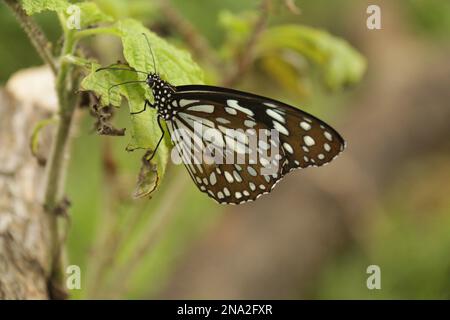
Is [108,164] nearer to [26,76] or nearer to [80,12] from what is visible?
[26,76]

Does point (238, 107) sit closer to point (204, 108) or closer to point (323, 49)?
point (204, 108)

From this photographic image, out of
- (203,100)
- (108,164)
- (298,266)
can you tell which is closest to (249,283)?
(298,266)

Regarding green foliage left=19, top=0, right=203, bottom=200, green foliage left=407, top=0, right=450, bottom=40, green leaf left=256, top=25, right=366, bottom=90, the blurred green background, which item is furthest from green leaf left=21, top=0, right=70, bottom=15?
green foliage left=407, top=0, right=450, bottom=40

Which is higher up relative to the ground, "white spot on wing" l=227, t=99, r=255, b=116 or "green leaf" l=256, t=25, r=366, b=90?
"green leaf" l=256, t=25, r=366, b=90

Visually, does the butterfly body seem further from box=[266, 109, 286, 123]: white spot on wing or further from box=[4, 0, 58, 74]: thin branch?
box=[4, 0, 58, 74]: thin branch

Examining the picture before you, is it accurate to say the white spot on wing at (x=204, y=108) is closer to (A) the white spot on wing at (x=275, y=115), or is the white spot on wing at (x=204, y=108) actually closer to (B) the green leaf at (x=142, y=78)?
(A) the white spot on wing at (x=275, y=115)

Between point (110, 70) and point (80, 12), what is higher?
point (80, 12)
